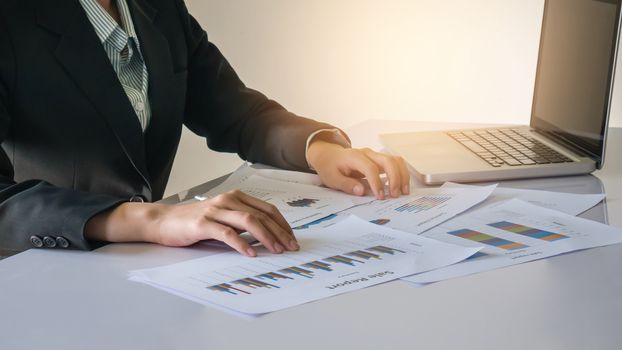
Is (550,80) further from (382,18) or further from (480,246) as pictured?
(382,18)

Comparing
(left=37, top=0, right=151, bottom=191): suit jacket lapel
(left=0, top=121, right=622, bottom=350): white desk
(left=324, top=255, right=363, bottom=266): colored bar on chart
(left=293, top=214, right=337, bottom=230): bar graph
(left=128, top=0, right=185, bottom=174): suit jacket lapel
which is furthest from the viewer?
(left=128, top=0, right=185, bottom=174): suit jacket lapel

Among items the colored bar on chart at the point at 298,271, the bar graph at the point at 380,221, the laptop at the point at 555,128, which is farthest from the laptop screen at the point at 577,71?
the colored bar on chart at the point at 298,271

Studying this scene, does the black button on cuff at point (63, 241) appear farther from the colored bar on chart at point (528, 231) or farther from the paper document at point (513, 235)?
the colored bar on chart at point (528, 231)

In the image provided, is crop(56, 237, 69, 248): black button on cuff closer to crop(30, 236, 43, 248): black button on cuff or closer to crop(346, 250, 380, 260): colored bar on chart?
crop(30, 236, 43, 248): black button on cuff

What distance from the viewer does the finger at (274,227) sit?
104cm

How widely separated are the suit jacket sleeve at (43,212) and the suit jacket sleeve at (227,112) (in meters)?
0.53

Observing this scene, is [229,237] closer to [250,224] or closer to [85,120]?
[250,224]

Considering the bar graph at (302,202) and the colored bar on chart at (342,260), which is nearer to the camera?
the colored bar on chart at (342,260)

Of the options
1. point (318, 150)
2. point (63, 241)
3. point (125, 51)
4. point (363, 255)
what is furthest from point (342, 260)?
point (125, 51)

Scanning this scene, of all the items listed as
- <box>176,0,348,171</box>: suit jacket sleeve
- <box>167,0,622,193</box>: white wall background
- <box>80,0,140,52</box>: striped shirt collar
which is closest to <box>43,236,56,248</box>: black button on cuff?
<box>80,0,140,52</box>: striped shirt collar

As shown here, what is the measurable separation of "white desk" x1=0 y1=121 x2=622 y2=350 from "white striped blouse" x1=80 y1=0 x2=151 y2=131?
56 cm

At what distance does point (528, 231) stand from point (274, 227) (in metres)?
0.35

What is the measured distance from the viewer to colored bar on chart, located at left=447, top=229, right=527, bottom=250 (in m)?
1.06

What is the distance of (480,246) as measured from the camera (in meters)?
1.06
